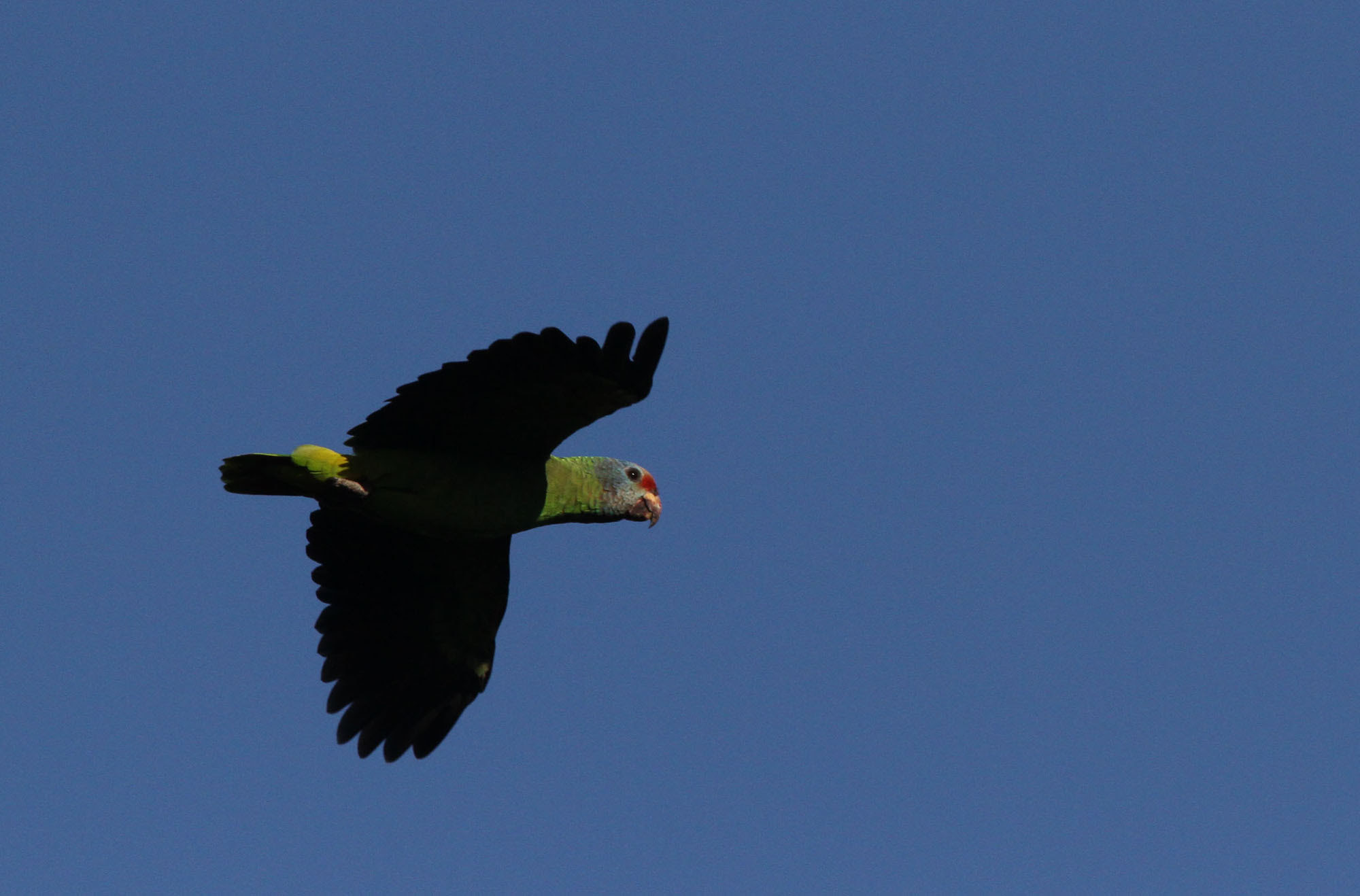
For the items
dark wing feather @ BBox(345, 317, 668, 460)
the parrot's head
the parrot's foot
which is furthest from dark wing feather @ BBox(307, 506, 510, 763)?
dark wing feather @ BBox(345, 317, 668, 460)

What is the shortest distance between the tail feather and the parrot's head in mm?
2859

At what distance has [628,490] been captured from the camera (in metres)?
13.0

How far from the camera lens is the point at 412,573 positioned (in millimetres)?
13750

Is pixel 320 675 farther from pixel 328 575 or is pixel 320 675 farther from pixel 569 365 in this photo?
pixel 569 365

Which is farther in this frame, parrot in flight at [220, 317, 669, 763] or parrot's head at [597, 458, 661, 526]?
parrot's head at [597, 458, 661, 526]

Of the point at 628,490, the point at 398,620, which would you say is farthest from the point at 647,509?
the point at 398,620

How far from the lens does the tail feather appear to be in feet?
36.8

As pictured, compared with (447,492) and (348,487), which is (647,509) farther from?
(348,487)

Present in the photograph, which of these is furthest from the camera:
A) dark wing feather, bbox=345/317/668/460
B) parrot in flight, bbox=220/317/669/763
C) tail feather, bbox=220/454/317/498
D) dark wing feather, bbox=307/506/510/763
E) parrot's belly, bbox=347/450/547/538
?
dark wing feather, bbox=307/506/510/763

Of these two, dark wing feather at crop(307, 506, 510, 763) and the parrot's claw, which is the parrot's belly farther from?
dark wing feather at crop(307, 506, 510, 763)

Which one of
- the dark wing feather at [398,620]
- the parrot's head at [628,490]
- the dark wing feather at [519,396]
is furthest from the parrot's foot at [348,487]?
the parrot's head at [628,490]

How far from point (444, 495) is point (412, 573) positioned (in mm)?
2255

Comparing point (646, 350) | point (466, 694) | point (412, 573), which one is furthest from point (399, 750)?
point (646, 350)

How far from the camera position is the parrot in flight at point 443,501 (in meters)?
11.0
